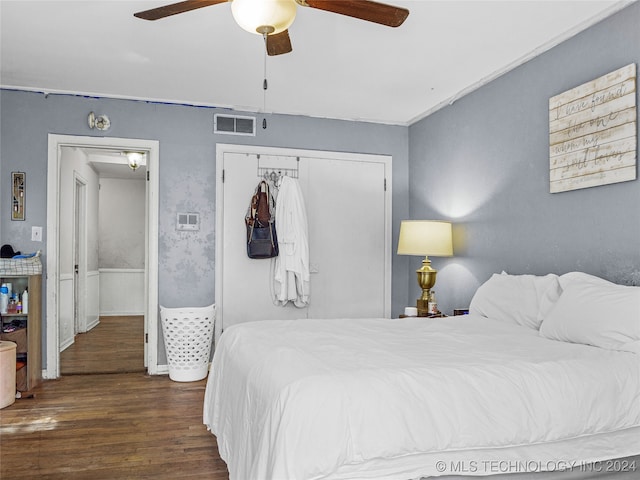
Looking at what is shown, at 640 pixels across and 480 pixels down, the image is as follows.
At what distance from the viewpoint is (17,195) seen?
13.9 ft

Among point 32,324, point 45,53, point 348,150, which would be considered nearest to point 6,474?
point 32,324

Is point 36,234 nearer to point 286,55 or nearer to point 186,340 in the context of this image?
point 186,340

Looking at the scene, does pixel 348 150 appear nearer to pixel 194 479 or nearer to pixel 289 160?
pixel 289 160

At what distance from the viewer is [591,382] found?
6.32ft

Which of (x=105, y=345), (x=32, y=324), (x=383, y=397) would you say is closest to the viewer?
(x=383, y=397)

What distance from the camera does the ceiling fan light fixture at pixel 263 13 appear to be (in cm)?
205

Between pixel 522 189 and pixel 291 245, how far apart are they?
6.78 feet

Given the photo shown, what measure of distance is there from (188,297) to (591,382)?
3504 millimetres

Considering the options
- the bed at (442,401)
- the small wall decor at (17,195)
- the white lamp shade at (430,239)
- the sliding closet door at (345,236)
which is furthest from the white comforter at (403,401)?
the small wall decor at (17,195)

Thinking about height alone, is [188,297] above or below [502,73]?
below

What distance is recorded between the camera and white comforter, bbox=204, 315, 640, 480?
5.33 feet

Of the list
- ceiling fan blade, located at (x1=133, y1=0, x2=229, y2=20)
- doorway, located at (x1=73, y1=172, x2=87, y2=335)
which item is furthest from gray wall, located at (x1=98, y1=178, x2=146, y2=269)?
ceiling fan blade, located at (x1=133, y1=0, x2=229, y2=20)

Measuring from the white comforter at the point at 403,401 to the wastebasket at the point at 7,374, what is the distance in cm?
207

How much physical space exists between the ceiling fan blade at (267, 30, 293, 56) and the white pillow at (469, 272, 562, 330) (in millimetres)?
1915
